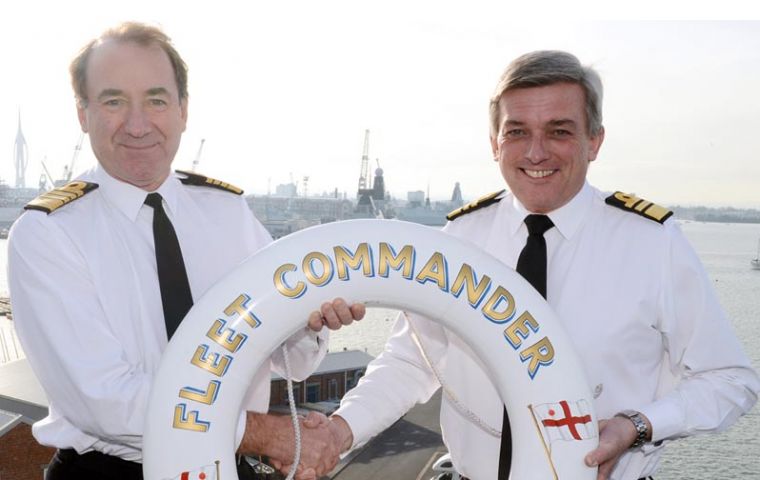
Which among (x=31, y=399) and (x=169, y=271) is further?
(x=31, y=399)

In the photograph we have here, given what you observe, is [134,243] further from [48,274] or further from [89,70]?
[89,70]

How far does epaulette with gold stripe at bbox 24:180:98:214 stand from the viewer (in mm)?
1765

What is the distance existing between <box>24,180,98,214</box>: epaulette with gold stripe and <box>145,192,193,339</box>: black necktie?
0.16 meters

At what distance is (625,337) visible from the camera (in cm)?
188

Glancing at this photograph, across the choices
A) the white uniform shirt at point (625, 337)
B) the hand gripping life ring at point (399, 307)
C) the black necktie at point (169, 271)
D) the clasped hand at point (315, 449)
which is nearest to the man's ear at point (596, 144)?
the white uniform shirt at point (625, 337)

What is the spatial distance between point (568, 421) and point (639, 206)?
65 cm

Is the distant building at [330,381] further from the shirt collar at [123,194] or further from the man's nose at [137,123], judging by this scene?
the man's nose at [137,123]

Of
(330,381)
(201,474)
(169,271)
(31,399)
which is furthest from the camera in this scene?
(330,381)

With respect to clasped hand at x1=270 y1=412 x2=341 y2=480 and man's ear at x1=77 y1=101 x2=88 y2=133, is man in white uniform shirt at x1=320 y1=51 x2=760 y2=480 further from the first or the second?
man's ear at x1=77 y1=101 x2=88 y2=133

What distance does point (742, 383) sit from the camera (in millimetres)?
1841

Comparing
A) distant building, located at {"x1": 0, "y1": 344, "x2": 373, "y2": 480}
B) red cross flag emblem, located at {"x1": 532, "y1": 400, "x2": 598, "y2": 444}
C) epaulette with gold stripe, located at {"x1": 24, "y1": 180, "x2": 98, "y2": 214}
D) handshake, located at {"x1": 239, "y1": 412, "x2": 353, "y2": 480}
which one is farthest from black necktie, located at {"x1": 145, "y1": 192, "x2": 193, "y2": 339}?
distant building, located at {"x1": 0, "y1": 344, "x2": 373, "y2": 480}

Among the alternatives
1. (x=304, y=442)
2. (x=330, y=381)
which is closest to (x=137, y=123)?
(x=304, y=442)

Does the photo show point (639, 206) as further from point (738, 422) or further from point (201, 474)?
point (738, 422)

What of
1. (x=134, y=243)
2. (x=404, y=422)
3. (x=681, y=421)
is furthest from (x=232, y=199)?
(x=404, y=422)
